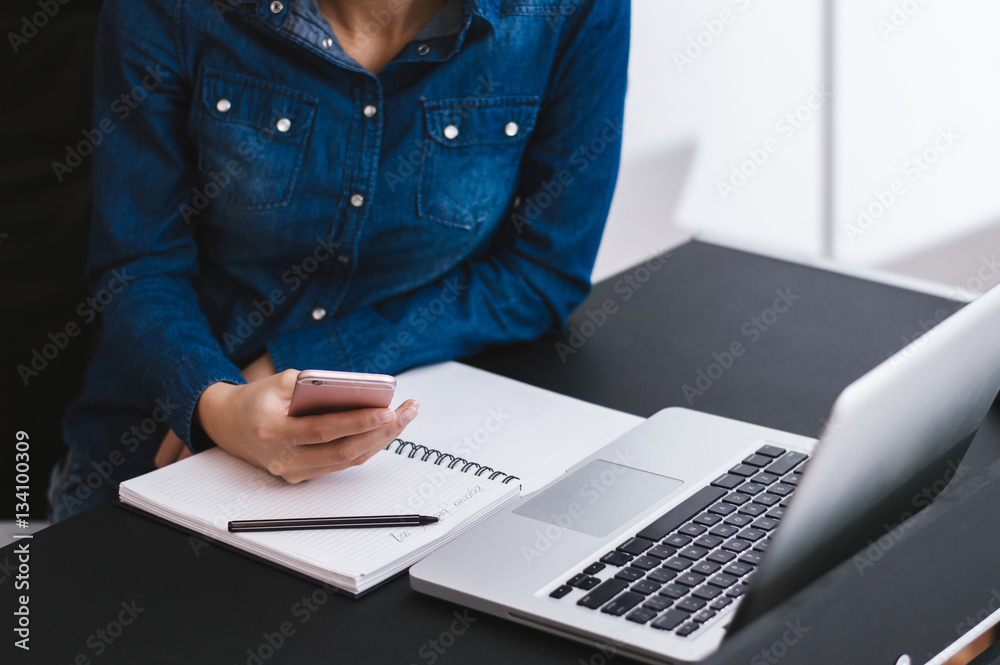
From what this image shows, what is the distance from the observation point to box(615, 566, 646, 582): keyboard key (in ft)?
2.48

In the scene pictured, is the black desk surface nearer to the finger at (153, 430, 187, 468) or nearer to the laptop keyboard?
the laptop keyboard

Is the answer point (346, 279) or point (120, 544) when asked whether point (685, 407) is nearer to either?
point (346, 279)

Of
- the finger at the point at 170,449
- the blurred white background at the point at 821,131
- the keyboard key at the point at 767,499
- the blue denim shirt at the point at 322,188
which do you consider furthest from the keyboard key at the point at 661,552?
the blurred white background at the point at 821,131

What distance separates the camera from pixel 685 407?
106 cm

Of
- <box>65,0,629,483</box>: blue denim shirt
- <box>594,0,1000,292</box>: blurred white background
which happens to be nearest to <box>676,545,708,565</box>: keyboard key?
<box>65,0,629,483</box>: blue denim shirt

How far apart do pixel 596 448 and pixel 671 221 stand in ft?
3.83

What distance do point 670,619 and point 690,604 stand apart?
0.02m

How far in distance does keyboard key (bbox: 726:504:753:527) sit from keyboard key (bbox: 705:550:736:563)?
0.14ft

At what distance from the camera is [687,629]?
697mm

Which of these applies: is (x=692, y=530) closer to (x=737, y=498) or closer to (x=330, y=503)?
(x=737, y=498)

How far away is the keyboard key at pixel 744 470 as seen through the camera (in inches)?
35.4

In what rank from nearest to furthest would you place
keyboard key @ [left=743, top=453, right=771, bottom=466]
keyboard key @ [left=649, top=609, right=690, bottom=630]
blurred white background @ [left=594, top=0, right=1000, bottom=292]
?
keyboard key @ [left=649, top=609, right=690, bottom=630] < keyboard key @ [left=743, top=453, right=771, bottom=466] < blurred white background @ [left=594, top=0, right=1000, bottom=292]

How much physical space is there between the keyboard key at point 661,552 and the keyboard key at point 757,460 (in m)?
0.16

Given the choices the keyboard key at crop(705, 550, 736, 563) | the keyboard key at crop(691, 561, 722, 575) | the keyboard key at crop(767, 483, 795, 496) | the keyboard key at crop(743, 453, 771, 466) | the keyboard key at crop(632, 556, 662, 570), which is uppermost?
the keyboard key at crop(743, 453, 771, 466)
